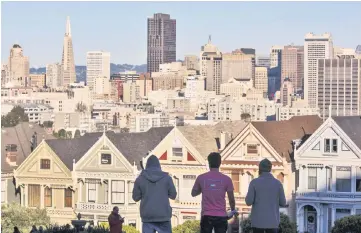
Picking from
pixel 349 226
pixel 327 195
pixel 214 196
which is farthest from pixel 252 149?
pixel 214 196

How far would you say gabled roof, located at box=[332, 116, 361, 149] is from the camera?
135 feet

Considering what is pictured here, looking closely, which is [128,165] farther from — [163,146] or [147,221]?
[147,221]

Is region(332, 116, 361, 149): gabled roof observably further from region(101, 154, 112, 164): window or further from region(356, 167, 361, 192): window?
region(101, 154, 112, 164): window

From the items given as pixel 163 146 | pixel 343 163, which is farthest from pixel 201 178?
pixel 163 146

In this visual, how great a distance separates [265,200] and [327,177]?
22222mm

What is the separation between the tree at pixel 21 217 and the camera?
4247cm

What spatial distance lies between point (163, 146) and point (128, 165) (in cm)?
139

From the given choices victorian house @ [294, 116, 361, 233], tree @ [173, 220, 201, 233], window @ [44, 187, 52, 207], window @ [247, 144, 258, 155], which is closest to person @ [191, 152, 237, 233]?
tree @ [173, 220, 201, 233]

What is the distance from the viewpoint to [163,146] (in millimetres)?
43812

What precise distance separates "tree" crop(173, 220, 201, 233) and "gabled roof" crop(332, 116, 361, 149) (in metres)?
5.51

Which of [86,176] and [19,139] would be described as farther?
[19,139]

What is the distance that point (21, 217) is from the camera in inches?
1709

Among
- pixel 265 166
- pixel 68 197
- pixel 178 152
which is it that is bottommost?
pixel 68 197

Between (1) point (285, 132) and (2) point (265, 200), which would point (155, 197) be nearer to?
(2) point (265, 200)
